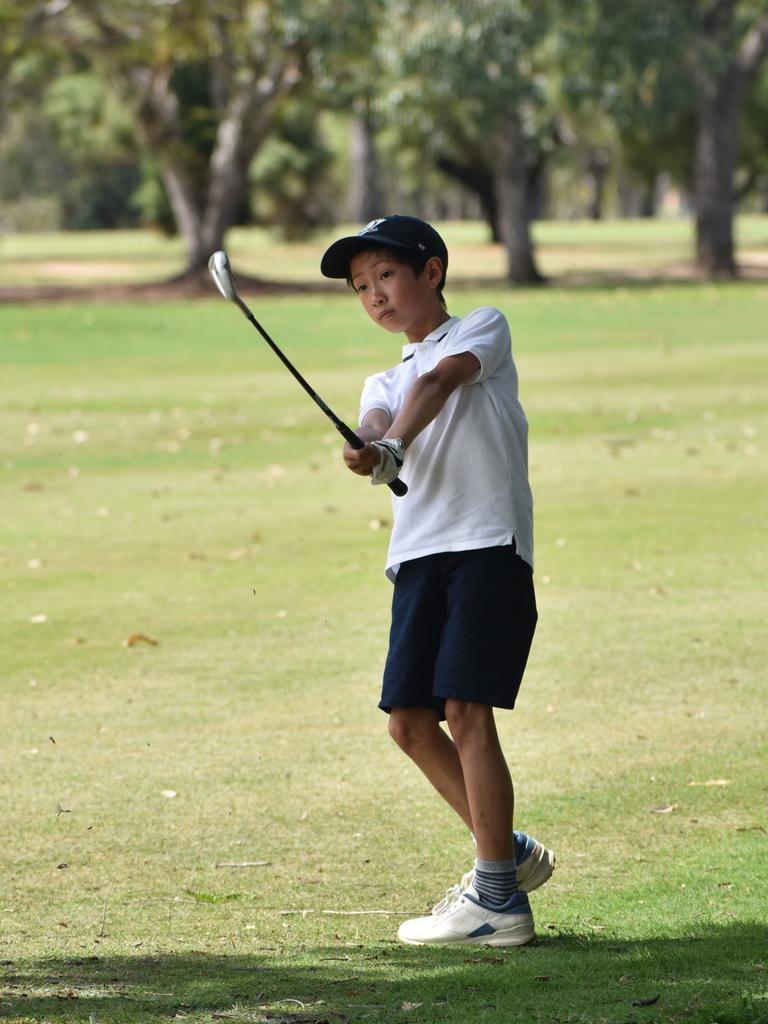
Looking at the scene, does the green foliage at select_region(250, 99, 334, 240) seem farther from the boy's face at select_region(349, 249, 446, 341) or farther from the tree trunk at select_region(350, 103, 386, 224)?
the boy's face at select_region(349, 249, 446, 341)

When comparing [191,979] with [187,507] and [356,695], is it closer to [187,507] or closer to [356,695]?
[356,695]

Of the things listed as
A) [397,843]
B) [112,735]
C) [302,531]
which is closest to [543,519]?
[302,531]

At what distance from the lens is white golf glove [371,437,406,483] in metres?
3.95

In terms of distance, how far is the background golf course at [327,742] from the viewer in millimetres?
3980

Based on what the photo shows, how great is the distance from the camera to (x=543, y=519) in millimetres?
11703

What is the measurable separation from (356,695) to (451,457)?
9.81ft

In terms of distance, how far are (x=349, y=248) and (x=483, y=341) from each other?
44cm

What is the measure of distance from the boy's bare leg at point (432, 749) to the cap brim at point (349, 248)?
1.15m

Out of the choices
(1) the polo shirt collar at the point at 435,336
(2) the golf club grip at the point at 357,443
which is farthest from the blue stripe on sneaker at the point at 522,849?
(1) the polo shirt collar at the point at 435,336

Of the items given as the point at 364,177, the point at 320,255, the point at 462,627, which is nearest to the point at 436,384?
the point at 462,627

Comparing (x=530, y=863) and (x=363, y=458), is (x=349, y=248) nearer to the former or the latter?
(x=363, y=458)

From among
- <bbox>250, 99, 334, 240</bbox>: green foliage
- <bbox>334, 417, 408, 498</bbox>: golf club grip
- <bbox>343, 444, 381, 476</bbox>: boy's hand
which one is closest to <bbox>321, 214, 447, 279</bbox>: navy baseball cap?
<bbox>334, 417, 408, 498</bbox>: golf club grip

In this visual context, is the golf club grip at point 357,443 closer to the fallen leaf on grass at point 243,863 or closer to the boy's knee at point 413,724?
the boy's knee at point 413,724

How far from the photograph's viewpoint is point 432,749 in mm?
4496
